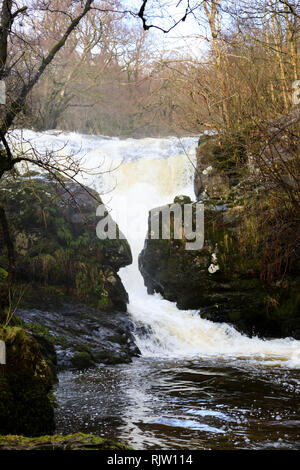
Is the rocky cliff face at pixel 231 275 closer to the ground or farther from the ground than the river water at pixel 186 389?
farther from the ground

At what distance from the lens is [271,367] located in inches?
284

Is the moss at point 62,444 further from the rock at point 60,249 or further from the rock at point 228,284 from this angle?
the rock at point 228,284

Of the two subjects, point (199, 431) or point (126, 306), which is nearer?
point (199, 431)

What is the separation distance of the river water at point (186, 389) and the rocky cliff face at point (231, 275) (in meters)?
0.32

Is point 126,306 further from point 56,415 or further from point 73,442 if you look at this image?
point 73,442

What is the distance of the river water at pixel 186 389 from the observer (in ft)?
13.5

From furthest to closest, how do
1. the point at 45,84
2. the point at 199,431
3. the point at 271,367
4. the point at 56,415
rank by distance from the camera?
1. the point at 45,84
2. the point at 271,367
3. the point at 56,415
4. the point at 199,431

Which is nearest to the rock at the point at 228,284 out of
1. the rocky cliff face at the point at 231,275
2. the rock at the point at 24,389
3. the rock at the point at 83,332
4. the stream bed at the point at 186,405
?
the rocky cliff face at the point at 231,275

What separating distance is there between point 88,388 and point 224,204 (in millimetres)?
5785

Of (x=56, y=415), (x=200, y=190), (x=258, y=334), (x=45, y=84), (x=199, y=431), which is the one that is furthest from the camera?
(x=45, y=84)

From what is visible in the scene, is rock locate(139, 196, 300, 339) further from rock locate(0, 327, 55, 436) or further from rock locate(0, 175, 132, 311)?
rock locate(0, 327, 55, 436)

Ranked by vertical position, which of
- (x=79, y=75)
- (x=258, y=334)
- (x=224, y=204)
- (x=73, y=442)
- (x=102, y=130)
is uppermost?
(x=79, y=75)

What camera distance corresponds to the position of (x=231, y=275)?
988 cm

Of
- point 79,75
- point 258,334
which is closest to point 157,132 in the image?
point 79,75
